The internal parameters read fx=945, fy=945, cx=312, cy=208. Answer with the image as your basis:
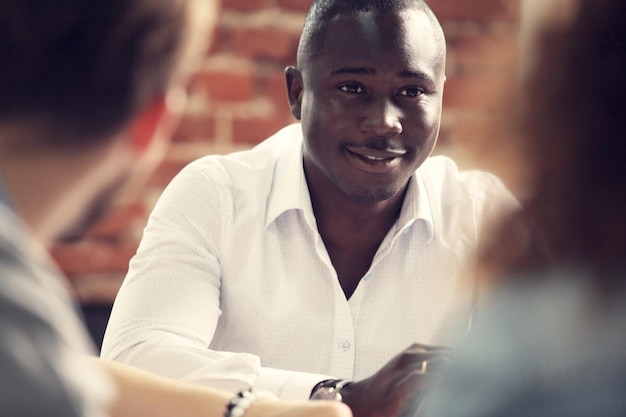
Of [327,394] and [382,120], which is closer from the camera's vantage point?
[327,394]

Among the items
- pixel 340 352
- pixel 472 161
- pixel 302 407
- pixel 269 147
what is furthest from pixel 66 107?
pixel 269 147

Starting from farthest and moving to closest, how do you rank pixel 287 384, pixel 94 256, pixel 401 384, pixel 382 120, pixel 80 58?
pixel 94 256
pixel 382 120
pixel 287 384
pixel 401 384
pixel 80 58

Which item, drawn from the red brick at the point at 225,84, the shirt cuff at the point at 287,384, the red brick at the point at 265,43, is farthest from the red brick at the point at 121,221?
the shirt cuff at the point at 287,384

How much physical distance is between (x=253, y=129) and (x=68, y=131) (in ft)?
4.32

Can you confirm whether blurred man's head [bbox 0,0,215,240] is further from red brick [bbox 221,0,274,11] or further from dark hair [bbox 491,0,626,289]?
red brick [bbox 221,0,274,11]

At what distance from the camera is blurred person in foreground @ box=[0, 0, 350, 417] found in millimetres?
555

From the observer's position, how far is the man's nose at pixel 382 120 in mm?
1497

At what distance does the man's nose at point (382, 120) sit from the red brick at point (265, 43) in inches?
19.0

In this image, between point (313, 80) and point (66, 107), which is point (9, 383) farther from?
point (313, 80)

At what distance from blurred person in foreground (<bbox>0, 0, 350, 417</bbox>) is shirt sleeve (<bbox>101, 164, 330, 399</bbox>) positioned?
0.58 m

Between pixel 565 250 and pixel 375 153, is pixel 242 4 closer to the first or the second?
pixel 375 153

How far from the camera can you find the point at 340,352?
1469mm

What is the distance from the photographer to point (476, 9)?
2.05 metres

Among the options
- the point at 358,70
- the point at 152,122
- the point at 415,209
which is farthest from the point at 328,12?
the point at 152,122
